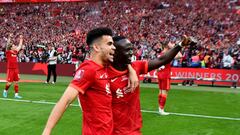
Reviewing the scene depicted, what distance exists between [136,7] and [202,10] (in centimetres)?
666

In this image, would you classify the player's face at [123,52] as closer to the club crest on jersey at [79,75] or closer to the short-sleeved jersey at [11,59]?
the club crest on jersey at [79,75]

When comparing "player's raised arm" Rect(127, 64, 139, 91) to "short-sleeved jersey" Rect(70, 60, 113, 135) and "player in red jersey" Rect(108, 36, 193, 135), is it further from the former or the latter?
"short-sleeved jersey" Rect(70, 60, 113, 135)

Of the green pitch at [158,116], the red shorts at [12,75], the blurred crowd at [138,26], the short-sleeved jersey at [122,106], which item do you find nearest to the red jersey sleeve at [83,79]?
the short-sleeved jersey at [122,106]

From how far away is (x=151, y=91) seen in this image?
1930 centimetres

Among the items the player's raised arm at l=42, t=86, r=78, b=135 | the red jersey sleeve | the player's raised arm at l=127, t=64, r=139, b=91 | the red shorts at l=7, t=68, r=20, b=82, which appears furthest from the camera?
the red shorts at l=7, t=68, r=20, b=82

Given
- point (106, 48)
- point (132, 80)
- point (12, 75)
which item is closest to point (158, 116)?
point (12, 75)

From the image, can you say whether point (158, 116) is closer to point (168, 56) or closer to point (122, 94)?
point (168, 56)

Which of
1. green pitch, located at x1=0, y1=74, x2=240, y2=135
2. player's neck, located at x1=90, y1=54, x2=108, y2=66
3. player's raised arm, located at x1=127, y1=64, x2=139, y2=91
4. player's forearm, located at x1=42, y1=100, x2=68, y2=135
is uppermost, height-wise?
player's neck, located at x1=90, y1=54, x2=108, y2=66

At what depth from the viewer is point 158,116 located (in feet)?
41.0

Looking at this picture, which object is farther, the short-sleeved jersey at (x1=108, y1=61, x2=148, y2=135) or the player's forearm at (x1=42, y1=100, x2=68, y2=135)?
the short-sleeved jersey at (x1=108, y1=61, x2=148, y2=135)

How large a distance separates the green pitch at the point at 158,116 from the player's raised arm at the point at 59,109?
20.0 feet

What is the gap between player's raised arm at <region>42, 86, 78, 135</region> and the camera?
13.5ft

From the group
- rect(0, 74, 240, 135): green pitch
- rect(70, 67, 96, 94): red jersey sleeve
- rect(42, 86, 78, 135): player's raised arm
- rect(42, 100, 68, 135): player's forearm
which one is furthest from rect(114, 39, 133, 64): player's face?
rect(0, 74, 240, 135): green pitch

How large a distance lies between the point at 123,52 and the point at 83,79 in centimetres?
65
